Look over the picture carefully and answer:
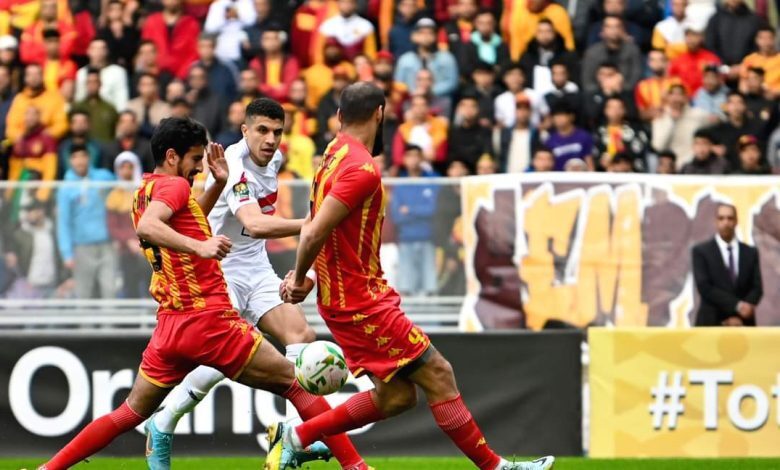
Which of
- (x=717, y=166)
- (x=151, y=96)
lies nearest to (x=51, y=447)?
Answer: (x=151, y=96)

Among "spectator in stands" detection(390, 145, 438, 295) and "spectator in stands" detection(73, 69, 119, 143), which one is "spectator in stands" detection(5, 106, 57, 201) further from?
"spectator in stands" detection(390, 145, 438, 295)

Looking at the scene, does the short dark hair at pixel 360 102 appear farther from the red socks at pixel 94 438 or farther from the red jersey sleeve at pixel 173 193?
the red socks at pixel 94 438

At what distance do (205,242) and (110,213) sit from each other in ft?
17.7

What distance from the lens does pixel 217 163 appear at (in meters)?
→ 9.29

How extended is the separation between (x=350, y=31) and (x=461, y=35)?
4.26ft

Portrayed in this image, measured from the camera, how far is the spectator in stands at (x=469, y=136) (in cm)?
1598

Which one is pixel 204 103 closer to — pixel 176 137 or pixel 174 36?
pixel 174 36

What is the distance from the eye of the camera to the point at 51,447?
12203 mm

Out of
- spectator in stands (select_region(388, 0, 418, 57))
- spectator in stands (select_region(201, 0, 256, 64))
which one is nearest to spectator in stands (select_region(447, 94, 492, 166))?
spectator in stands (select_region(388, 0, 418, 57))

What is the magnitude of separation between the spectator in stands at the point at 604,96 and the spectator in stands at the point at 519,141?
615 millimetres

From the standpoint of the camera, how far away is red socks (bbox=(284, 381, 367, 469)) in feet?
30.0

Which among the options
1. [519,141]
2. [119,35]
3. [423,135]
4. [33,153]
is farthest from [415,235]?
[119,35]

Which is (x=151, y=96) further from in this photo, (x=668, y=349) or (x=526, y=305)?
(x=668, y=349)

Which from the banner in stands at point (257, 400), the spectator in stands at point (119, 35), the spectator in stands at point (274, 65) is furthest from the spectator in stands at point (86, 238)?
the spectator in stands at point (119, 35)
